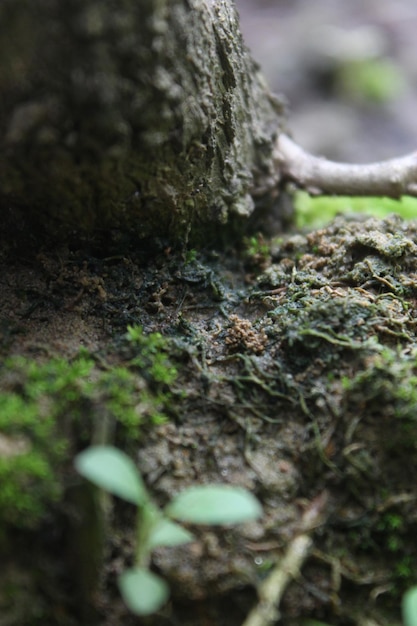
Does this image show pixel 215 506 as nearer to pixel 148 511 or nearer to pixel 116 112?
pixel 148 511

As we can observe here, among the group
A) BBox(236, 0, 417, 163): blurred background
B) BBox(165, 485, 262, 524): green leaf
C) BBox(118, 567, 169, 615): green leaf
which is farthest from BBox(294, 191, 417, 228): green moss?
BBox(236, 0, 417, 163): blurred background

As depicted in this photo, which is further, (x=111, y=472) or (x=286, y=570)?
(x=286, y=570)

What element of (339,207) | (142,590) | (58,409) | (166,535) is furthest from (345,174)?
(142,590)

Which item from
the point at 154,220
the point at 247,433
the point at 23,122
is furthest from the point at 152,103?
the point at 247,433

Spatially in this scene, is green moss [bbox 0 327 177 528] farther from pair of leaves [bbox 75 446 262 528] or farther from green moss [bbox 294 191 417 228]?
green moss [bbox 294 191 417 228]

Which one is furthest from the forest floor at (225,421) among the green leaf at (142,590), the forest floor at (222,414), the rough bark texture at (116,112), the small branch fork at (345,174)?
the small branch fork at (345,174)

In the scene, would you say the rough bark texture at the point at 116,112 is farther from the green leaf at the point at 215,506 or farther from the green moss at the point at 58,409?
the green leaf at the point at 215,506
